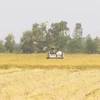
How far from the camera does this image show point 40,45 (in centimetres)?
5238

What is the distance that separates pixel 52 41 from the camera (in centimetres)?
5291

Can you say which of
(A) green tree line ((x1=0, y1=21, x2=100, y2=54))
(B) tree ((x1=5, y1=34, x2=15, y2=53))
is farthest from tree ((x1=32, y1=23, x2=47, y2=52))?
(B) tree ((x1=5, y1=34, x2=15, y2=53))

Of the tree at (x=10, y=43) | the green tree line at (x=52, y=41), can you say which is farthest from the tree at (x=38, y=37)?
the tree at (x=10, y=43)

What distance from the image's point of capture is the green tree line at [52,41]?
2037 inches

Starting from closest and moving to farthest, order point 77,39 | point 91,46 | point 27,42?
point 27,42
point 91,46
point 77,39

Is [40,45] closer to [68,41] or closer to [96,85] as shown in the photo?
[68,41]

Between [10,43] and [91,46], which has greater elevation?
[10,43]

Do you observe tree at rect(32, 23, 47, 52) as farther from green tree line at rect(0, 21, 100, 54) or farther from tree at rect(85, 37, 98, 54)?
tree at rect(85, 37, 98, 54)

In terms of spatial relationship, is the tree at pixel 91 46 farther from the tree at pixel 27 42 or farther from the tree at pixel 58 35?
the tree at pixel 27 42

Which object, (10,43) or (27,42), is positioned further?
(10,43)

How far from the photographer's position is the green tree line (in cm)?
5175

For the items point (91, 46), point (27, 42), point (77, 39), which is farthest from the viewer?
point (77, 39)

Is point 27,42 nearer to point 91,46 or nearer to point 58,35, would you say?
point 58,35

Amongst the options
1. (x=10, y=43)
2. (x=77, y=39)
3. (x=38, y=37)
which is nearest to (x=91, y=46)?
(x=77, y=39)
